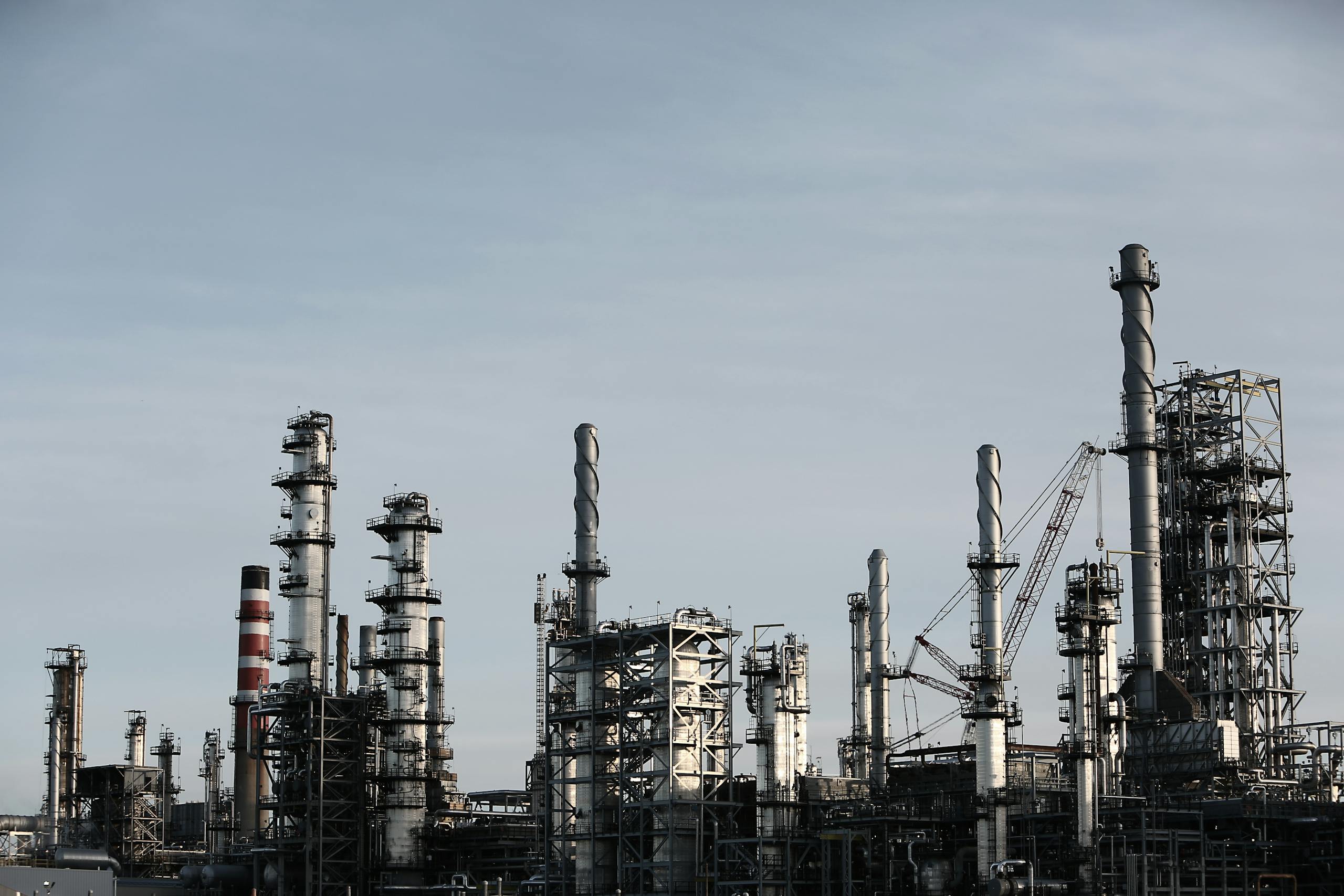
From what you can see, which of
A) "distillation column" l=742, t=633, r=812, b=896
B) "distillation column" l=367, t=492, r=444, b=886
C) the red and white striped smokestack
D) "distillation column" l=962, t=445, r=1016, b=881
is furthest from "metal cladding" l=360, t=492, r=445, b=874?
"distillation column" l=962, t=445, r=1016, b=881

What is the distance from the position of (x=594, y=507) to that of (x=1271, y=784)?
129ft

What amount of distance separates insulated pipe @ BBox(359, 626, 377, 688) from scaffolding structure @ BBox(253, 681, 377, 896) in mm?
3926

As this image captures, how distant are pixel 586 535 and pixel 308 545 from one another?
779 inches

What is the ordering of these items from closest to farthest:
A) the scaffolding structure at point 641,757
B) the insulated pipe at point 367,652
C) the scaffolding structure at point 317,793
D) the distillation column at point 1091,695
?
the distillation column at point 1091,695 → the scaffolding structure at point 641,757 → the scaffolding structure at point 317,793 → the insulated pipe at point 367,652

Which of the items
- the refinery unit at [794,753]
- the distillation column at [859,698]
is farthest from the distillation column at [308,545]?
the distillation column at [859,698]

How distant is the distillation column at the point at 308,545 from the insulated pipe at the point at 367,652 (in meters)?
2.78

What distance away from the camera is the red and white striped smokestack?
385 ft

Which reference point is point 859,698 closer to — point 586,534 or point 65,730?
point 586,534

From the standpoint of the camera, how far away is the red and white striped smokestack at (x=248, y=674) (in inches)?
4626

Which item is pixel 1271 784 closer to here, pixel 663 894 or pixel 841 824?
pixel 841 824

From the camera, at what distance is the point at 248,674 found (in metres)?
118

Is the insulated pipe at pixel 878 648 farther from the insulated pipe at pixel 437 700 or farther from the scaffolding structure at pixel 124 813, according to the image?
the scaffolding structure at pixel 124 813

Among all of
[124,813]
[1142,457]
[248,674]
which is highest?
[1142,457]

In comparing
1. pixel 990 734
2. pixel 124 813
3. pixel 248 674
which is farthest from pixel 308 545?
pixel 990 734
